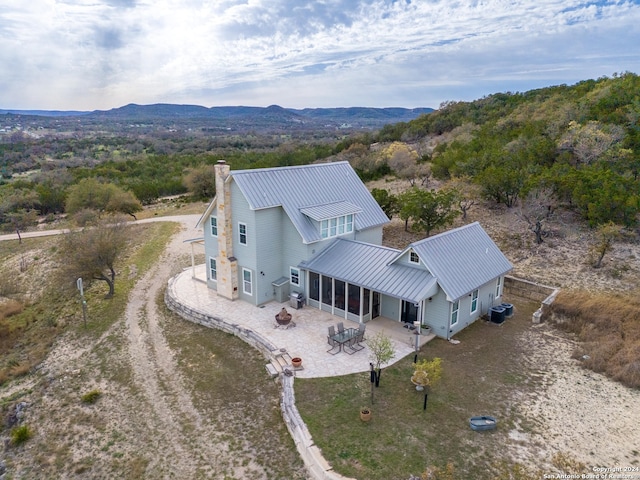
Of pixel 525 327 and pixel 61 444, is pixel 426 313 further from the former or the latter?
pixel 61 444

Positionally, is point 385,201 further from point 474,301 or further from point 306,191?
point 474,301

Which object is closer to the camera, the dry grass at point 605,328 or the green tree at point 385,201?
the dry grass at point 605,328

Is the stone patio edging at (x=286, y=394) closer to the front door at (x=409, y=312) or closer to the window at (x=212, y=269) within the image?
the window at (x=212, y=269)

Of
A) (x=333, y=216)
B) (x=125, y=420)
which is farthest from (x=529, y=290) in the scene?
(x=125, y=420)

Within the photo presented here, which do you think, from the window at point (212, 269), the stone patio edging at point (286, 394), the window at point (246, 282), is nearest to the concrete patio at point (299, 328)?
the stone patio edging at point (286, 394)

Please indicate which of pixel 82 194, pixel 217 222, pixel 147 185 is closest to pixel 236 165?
pixel 147 185

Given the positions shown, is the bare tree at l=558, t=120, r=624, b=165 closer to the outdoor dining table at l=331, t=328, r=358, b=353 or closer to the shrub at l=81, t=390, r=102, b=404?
the outdoor dining table at l=331, t=328, r=358, b=353

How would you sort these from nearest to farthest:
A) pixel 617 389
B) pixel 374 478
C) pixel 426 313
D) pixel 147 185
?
pixel 374 478 → pixel 617 389 → pixel 426 313 → pixel 147 185
